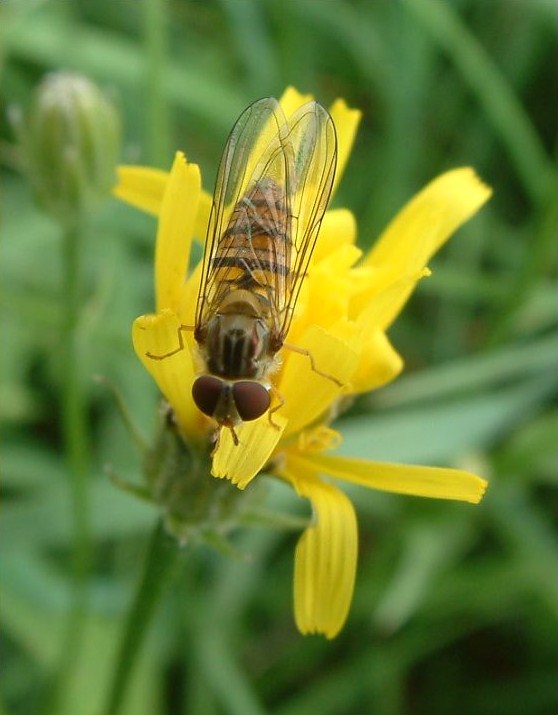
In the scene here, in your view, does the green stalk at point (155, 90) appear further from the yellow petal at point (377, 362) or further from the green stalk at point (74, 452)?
the yellow petal at point (377, 362)

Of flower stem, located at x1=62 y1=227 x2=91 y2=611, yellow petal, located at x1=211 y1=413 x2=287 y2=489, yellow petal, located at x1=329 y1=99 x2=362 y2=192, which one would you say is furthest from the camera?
flower stem, located at x1=62 y1=227 x2=91 y2=611

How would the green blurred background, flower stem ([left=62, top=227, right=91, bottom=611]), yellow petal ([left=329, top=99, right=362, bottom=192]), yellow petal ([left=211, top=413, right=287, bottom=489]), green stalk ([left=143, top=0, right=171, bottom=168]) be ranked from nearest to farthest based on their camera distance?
yellow petal ([left=211, top=413, right=287, bottom=489])
yellow petal ([left=329, top=99, right=362, bottom=192])
flower stem ([left=62, top=227, right=91, bottom=611])
green stalk ([left=143, top=0, right=171, bottom=168])
the green blurred background

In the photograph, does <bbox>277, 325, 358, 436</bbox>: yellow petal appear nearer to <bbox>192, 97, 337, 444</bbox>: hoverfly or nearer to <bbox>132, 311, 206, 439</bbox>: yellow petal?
<bbox>192, 97, 337, 444</bbox>: hoverfly

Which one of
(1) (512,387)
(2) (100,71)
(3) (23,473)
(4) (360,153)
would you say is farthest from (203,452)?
(4) (360,153)

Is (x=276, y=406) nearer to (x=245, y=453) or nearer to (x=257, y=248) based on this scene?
(x=245, y=453)

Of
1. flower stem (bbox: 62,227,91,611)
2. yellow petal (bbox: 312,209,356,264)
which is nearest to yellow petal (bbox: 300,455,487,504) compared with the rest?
yellow petal (bbox: 312,209,356,264)
